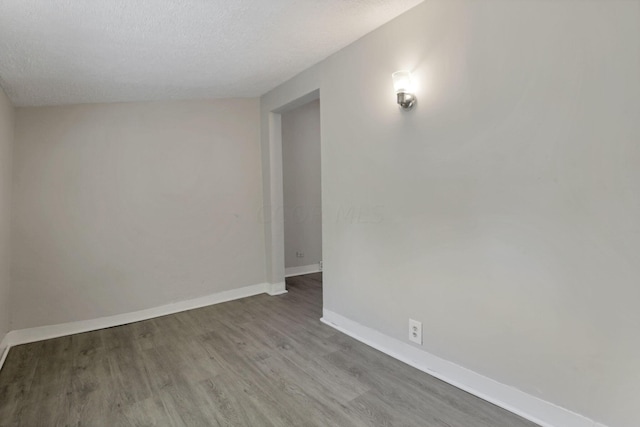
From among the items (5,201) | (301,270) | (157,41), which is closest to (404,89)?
(157,41)

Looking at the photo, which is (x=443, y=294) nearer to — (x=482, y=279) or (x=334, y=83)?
(x=482, y=279)

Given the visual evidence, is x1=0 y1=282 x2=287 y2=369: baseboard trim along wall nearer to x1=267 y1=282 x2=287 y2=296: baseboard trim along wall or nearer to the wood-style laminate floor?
x1=267 y1=282 x2=287 y2=296: baseboard trim along wall

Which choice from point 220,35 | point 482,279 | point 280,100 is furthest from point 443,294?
point 280,100

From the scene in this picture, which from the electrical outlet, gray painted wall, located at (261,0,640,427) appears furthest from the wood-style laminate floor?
gray painted wall, located at (261,0,640,427)

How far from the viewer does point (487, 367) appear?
1805mm

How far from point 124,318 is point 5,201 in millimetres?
1388

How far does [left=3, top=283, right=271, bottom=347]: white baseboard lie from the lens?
2736 mm

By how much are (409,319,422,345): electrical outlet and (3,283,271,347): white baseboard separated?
2134mm

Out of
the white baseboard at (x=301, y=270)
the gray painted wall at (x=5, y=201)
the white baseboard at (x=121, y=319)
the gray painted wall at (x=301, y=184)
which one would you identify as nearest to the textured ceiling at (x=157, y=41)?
the gray painted wall at (x=5, y=201)

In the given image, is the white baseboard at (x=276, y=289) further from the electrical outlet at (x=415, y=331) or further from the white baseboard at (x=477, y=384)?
the electrical outlet at (x=415, y=331)

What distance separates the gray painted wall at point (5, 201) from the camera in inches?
94.0

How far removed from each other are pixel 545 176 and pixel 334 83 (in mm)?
1812

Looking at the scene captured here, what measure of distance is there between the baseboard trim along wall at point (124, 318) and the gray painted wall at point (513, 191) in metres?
1.81

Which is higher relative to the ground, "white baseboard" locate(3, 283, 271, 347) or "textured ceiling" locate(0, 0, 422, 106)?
"textured ceiling" locate(0, 0, 422, 106)
